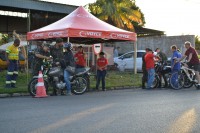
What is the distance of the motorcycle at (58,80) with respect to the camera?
40.2ft

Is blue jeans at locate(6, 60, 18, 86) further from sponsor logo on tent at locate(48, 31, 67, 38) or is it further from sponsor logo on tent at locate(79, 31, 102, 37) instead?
sponsor logo on tent at locate(79, 31, 102, 37)

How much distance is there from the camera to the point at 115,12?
33469mm

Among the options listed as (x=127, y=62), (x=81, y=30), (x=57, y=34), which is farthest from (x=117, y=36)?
(x=127, y=62)

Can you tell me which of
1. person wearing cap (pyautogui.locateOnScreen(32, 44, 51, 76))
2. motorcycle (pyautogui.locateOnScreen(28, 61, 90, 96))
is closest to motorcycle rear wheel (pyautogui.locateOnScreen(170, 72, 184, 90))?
motorcycle (pyautogui.locateOnScreen(28, 61, 90, 96))

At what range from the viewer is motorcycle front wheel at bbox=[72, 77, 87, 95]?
514 inches

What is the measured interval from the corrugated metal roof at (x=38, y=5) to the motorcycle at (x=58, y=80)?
14141mm

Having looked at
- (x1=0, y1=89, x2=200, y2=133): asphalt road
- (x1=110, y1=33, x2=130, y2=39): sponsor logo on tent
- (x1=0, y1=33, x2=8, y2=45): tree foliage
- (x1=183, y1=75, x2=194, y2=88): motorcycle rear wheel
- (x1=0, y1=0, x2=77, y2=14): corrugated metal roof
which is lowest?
(x1=0, y1=89, x2=200, y2=133): asphalt road

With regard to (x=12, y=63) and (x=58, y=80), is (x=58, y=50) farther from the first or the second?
(x=12, y=63)

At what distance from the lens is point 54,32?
1480 cm

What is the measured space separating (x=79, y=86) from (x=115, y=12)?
2121 cm

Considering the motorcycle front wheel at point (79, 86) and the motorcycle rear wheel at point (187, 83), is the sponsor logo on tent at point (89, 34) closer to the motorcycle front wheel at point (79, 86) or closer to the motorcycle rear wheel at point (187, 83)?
the motorcycle front wheel at point (79, 86)

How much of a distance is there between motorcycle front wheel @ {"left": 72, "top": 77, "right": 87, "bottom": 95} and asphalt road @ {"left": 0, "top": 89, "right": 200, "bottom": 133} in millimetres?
2474

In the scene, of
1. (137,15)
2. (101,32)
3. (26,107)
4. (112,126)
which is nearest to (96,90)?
(101,32)

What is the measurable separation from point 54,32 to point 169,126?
8.91m
